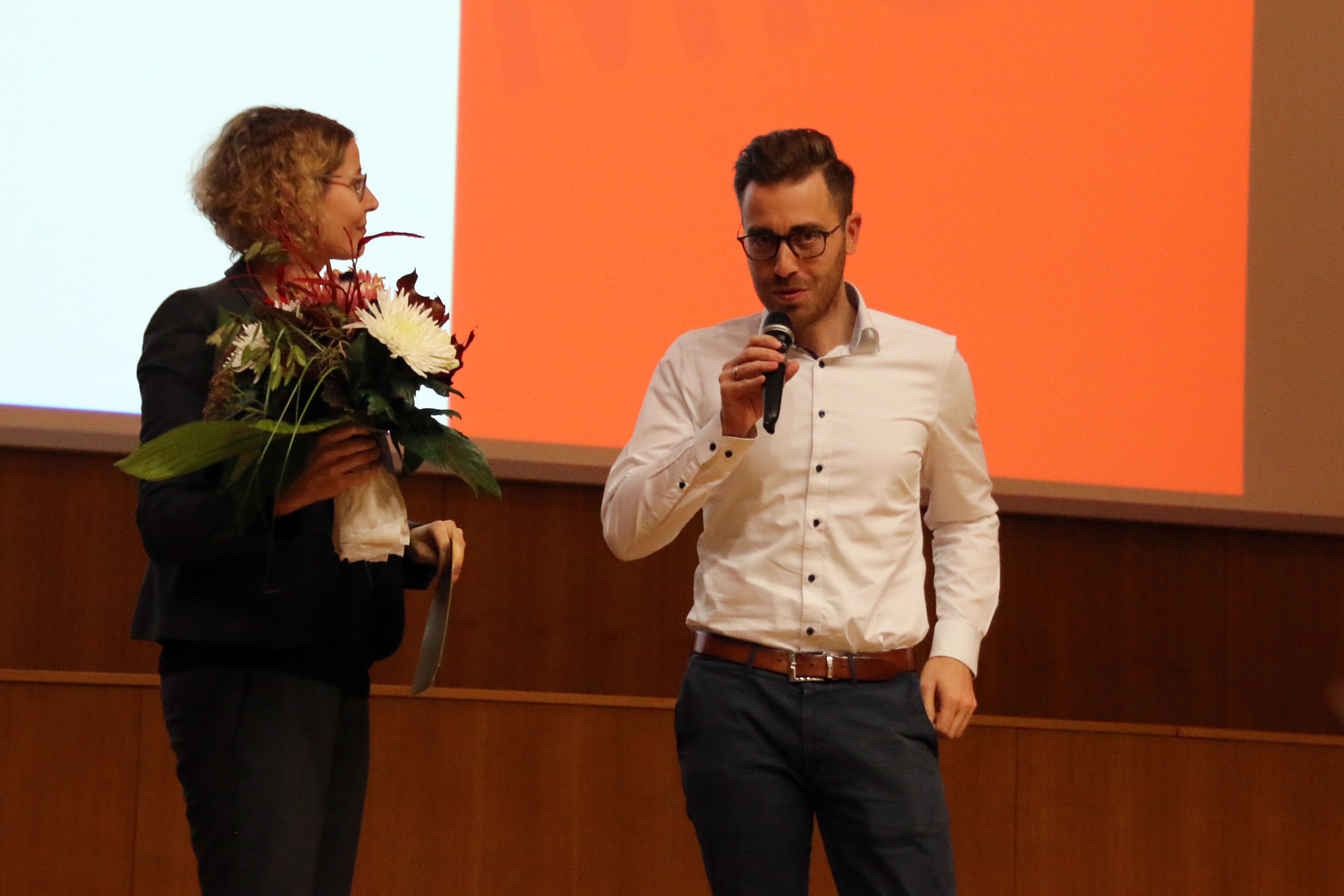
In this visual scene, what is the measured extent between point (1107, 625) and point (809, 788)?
8.32 feet

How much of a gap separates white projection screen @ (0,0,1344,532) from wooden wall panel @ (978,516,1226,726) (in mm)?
227

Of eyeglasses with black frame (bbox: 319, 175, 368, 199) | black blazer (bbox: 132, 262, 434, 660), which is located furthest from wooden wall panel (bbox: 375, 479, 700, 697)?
black blazer (bbox: 132, 262, 434, 660)

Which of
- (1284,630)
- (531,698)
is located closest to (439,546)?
(531,698)

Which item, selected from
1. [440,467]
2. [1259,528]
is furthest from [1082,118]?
[440,467]

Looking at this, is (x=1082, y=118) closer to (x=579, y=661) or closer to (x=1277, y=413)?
(x=1277, y=413)

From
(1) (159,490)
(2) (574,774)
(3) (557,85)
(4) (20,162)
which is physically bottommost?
(2) (574,774)

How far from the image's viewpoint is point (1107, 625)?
13.3 feet

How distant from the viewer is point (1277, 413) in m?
3.83

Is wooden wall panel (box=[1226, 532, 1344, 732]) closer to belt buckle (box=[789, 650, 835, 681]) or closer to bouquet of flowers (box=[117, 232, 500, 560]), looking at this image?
belt buckle (box=[789, 650, 835, 681])

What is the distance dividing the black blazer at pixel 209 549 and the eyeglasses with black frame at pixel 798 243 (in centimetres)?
68

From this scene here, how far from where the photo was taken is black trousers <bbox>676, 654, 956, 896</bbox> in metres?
1.73

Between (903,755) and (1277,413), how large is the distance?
255cm

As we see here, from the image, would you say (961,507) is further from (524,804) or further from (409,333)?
(524,804)

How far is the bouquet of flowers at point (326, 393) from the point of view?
144 centimetres
